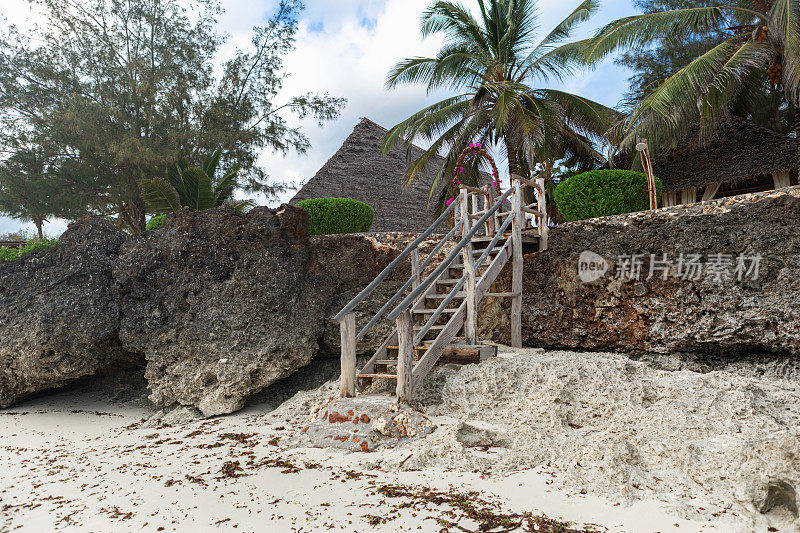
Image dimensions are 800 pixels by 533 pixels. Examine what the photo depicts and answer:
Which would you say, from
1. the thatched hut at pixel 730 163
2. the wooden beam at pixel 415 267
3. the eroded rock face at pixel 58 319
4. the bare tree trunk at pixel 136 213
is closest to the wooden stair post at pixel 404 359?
the wooden beam at pixel 415 267

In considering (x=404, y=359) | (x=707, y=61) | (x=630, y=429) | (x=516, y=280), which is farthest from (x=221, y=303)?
(x=707, y=61)

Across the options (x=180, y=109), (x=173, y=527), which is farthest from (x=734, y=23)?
(x=173, y=527)

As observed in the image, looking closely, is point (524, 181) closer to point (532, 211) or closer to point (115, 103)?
point (532, 211)

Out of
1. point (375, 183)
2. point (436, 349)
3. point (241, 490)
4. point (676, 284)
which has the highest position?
point (375, 183)

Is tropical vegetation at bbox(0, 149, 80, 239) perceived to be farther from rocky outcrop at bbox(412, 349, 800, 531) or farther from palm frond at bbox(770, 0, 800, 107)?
palm frond at bbox(770, 0, 800, 107)

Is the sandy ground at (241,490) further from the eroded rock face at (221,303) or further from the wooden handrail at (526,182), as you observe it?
the wooden handrail at (526,182)

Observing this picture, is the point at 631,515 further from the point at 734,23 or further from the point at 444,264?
the point at 734,23

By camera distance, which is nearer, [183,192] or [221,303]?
[221,303]

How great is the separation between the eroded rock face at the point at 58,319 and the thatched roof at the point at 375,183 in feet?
24.6

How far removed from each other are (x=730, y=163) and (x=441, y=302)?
11.5m

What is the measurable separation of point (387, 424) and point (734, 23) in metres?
20.0

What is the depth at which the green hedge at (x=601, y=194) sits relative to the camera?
29.1 ft

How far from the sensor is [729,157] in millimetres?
13883

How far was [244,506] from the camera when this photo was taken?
383 cm
